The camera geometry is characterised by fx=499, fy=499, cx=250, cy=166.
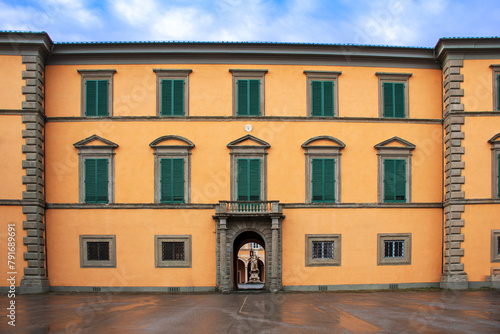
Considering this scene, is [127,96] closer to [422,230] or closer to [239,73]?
[239,73]

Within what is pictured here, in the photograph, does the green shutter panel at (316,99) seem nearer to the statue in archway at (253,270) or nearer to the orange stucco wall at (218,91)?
the orange stucco wall at (218,91)

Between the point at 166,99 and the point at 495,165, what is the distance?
16744 millimetres

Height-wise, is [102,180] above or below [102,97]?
below

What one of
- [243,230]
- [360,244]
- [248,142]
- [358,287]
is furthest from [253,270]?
[248,142]

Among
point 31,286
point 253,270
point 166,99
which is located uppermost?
point 166,99

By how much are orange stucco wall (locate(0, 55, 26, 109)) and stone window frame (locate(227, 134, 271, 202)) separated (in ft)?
34.6

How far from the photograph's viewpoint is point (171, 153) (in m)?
24.8

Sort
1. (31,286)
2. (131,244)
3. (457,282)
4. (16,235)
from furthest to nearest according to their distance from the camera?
(131,244), (457,282), (16,235), (31,286)

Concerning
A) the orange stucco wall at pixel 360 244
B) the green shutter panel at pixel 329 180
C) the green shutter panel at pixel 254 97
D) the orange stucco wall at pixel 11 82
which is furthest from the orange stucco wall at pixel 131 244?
the green shutter panel at pixel 329 180

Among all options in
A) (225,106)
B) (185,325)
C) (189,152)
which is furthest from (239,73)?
(185,325)

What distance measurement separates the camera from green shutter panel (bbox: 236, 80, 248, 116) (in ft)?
82.8

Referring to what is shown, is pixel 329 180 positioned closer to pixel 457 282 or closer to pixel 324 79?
pixel 324 79

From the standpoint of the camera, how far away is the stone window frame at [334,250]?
81.2 feet

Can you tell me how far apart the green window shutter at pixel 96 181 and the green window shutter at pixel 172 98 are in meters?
3.98
